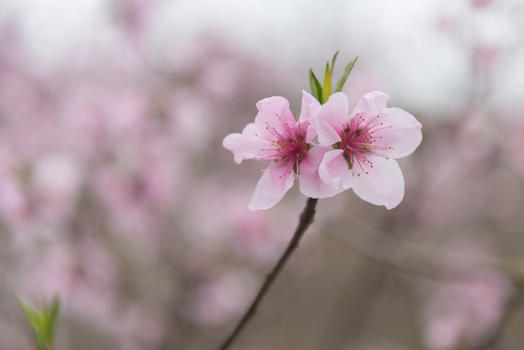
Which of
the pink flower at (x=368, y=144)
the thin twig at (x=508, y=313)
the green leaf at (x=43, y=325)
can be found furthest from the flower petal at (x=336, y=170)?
the thin twig at (x=508, y=313)

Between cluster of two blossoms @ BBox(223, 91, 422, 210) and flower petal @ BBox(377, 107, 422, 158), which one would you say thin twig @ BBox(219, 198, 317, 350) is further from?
flower petal @ BBox(377, 107, 422, 158)

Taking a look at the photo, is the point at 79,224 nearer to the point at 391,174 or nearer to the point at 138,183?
the point at 138,183

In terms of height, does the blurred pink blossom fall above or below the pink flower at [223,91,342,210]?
below

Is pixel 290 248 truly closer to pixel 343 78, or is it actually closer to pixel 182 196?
pixel 343 78

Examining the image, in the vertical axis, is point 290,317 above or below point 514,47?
below

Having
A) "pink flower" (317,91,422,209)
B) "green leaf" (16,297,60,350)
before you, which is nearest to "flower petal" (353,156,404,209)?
"pink flower" (317,91,422,209)

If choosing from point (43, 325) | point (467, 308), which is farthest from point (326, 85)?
point (467, 308)

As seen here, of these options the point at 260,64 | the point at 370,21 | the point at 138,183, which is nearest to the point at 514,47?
the point at 370,21
